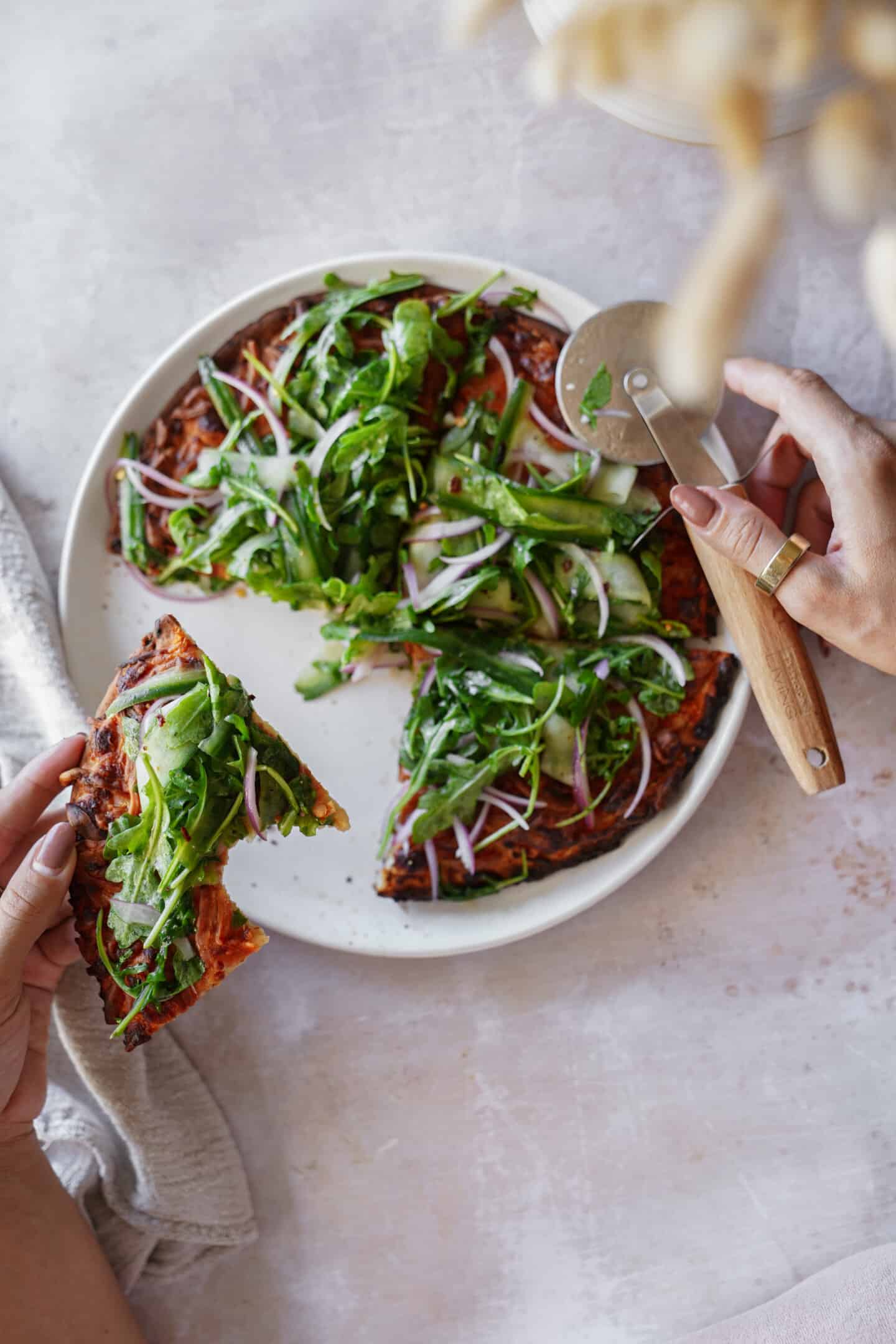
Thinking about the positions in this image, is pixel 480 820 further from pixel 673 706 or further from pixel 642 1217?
pixel 642 1217

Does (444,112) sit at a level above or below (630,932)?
above

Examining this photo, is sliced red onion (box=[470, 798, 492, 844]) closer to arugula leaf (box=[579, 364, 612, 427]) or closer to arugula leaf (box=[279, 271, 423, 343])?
arugula leaf (box=[579, 364, 612, 427])

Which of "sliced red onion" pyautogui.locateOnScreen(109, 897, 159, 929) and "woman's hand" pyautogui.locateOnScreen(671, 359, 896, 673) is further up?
"woman's hand" pyautogui.locateOnScreen(671, 359, 896, 673)

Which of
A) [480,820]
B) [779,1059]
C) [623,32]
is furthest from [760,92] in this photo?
[779,1059]

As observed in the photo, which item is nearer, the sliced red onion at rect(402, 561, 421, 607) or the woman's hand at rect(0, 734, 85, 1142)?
the woman's hand at rect(0, 734, 85, 1142)

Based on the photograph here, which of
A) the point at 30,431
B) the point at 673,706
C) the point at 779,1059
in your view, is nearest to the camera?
the point at 673,706

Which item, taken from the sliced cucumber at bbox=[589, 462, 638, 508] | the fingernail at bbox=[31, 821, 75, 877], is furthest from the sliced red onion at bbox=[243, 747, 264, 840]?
the sliced cucumber at bbox=[589, 462, 638, 508]

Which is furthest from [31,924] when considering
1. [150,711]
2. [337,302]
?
[337,302]
